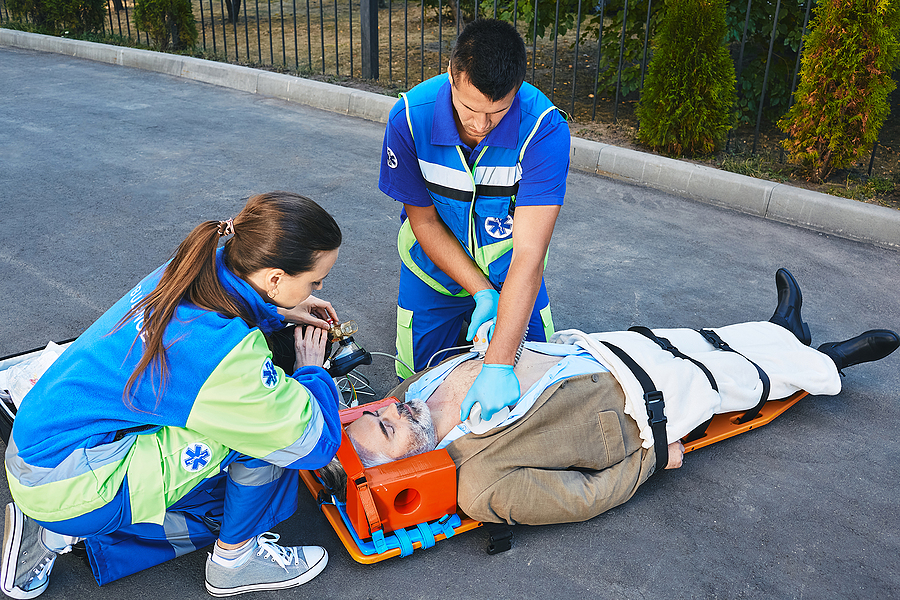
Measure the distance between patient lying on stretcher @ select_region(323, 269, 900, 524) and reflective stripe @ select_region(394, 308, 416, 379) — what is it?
0.44 metres

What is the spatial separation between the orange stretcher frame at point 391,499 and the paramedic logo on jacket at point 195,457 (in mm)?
451

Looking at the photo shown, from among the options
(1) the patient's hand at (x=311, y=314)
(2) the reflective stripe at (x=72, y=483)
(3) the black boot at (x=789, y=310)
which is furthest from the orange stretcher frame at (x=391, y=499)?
(3) the black boot at (x=789, y=310)

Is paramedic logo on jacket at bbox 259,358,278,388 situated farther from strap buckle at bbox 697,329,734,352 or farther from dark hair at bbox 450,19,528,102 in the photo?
strap buckle at bbox 697,329,734,352

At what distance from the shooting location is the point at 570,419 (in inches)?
99.6

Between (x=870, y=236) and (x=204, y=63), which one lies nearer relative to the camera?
(x=870, y=236)

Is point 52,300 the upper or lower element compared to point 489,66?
lower

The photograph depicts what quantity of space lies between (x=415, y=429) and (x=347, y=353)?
1.48 feet

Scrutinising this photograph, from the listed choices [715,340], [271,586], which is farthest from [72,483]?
[715,340]

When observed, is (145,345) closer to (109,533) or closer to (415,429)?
(109,533)

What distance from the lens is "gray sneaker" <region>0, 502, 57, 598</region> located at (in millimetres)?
2121

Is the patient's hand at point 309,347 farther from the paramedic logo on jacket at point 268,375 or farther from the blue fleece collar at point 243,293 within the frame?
the paramedic logo on jacket at point 268,375

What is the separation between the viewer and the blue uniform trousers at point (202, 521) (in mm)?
2092

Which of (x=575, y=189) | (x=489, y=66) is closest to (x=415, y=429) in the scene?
(x=489, y=66)

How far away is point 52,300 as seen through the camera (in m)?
3.84
